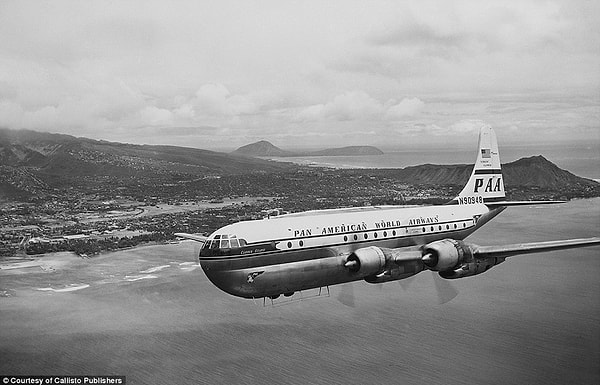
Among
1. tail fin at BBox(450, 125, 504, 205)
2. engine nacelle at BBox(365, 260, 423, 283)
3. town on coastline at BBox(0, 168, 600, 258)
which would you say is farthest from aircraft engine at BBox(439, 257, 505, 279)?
town on coastline at BBox(0, 168, 600, 258)

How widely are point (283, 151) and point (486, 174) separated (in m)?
8.07

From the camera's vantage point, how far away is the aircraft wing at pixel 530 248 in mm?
11148

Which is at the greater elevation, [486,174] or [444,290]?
[486,174]

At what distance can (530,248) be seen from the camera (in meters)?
11.2

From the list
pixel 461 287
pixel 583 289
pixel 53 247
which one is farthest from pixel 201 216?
pixel 583 289

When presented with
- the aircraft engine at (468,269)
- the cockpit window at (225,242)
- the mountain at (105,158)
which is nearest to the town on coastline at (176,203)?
the mountain at (105,158)

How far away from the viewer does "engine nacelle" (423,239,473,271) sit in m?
11.0

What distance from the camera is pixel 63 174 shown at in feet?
57.5

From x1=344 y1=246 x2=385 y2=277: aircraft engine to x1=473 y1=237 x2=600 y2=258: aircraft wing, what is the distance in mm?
2475

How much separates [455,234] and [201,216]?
7.50 meters

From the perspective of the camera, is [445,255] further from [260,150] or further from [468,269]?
[260,150]

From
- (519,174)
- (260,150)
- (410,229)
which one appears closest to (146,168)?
(260,150)

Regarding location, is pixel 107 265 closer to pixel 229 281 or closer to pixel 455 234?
pixel 229 281

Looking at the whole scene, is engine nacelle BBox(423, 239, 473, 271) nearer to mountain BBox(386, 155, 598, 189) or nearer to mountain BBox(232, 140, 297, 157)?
mountain BBox(386, 155, 598, 189)
